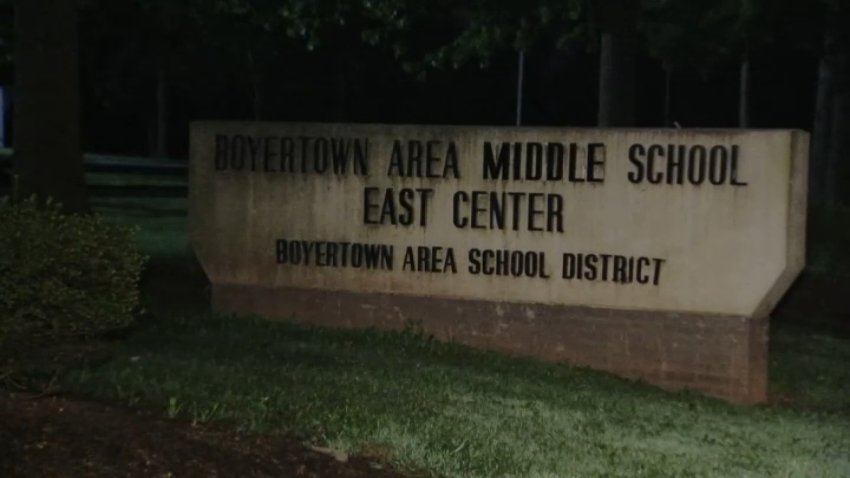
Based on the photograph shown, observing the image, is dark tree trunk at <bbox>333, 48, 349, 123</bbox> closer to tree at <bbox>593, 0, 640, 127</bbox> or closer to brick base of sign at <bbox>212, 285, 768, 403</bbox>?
tree at <bbox>593, 0, 640, 127</bbox>

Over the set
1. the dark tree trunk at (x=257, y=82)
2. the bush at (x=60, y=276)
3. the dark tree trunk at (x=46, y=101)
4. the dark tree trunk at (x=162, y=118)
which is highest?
the dark tree trunk at (x=46, y=101)

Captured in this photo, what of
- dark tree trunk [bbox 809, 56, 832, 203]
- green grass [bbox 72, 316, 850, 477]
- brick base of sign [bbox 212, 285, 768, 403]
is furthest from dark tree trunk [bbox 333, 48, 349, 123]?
green grass [bbox 72, 316, 850, 477]

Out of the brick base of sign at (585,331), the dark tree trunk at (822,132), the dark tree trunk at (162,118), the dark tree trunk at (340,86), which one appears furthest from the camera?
the dark tree trunk at (162,118)

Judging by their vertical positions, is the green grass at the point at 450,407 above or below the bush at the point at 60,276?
below

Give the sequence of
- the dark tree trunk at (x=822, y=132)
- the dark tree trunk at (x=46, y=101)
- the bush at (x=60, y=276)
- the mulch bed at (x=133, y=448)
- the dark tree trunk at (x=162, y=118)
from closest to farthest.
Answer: the mulch bed at (x=133, y=448) < the bush at (x=60, y=276) < the dark tree trunk at (x=46, y=101) < the dark tree trunk at (x=822, y=132) < the dark tree trunk at (x=162, y=118)

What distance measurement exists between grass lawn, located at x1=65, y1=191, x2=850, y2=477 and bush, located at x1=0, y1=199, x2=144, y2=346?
1.10 ft

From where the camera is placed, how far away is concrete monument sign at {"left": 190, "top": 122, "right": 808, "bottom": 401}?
11031mm

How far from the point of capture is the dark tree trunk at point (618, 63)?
20359mm

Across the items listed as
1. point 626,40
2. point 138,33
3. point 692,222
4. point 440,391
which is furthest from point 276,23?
point 440,391

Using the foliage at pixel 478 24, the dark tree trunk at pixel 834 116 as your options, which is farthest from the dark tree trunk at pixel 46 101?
the dark tree trunk at pixel 834 116

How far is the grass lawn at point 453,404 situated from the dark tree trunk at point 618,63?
7624 millimetres

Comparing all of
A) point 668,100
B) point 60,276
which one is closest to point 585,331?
point 60,276

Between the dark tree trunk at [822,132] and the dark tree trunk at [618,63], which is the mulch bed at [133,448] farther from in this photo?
the dark tree trunk at [822,132]

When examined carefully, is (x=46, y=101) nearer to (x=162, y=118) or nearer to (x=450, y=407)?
(x=450, y=407)
